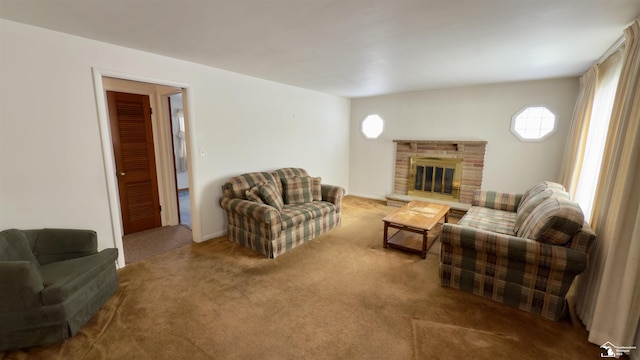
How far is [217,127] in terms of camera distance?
3.60 meters

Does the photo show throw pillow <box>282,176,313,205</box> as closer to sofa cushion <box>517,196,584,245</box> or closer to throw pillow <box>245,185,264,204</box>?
throw pillow <box>245,185,264,204</box>

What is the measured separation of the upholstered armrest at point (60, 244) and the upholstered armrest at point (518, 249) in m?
3.14

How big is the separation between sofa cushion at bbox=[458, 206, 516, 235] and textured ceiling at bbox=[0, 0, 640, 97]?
183cm

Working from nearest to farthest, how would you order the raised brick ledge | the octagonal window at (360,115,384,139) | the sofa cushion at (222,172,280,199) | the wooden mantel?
the sofa cushion at (222,172,280,199) < the wooden mantel < the raised brick ledge < the octagonal window at (360,115,384,139)

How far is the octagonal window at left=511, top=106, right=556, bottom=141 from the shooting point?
418 centimetres

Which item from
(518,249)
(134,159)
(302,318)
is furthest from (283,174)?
(518,249)

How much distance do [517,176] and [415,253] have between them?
8.63 ft

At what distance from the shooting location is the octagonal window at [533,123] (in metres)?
4.18

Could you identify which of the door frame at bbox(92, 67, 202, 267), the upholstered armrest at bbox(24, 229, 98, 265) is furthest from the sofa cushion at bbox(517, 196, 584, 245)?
the upholstered armrest at bbox(24, 229, 98, 265)

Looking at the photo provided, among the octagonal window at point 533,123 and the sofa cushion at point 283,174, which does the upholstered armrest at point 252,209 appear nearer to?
the sofa cushion at point 283,174

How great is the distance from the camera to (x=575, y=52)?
2727 mm

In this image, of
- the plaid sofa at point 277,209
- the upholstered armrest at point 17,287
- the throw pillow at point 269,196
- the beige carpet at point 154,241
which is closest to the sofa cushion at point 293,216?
the plaid sofa at point 277,209

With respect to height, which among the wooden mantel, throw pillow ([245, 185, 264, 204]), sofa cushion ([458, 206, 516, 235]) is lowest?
sofa cushion ([458, 206, 516, 235])

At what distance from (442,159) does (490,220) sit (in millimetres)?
2130
